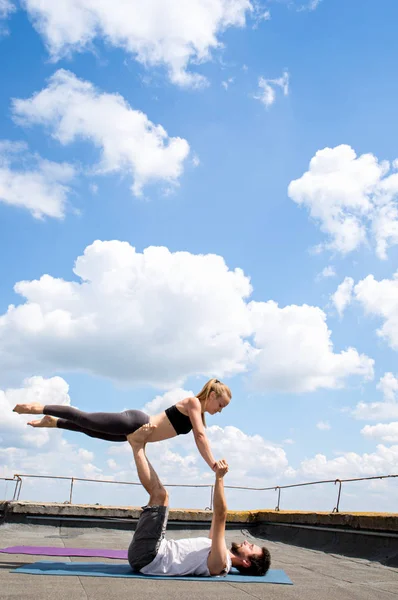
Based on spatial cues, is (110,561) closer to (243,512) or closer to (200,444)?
(200,444)

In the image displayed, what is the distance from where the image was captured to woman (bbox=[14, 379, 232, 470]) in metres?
4.95

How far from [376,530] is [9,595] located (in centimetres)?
524

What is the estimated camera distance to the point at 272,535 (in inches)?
412

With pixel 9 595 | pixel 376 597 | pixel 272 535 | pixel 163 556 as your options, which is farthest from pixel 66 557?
pixel 272 535

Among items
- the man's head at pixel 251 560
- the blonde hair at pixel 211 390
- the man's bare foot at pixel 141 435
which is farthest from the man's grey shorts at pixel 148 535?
the blonde hair at pixel 211 390

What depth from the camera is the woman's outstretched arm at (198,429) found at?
4793mm

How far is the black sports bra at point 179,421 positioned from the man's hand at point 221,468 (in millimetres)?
650

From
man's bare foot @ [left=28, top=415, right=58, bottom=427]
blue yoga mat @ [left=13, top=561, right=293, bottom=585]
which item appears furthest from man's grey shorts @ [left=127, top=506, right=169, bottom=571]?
man's bare foot @ [left=28, top=415, right=58, bottom=427]

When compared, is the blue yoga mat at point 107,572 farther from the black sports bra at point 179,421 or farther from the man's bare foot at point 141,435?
the black sports bra at point 179,421

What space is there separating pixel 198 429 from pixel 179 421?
0.25 metres

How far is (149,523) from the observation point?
468 centimetres

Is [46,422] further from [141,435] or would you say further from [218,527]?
[218,527]

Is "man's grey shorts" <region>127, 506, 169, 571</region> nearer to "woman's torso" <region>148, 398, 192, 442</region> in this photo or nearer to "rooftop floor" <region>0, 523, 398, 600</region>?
"rooftop floor" <region>0, 523, 398, 600</region>

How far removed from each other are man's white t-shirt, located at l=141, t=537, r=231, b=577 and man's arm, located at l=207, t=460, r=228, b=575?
7cm
